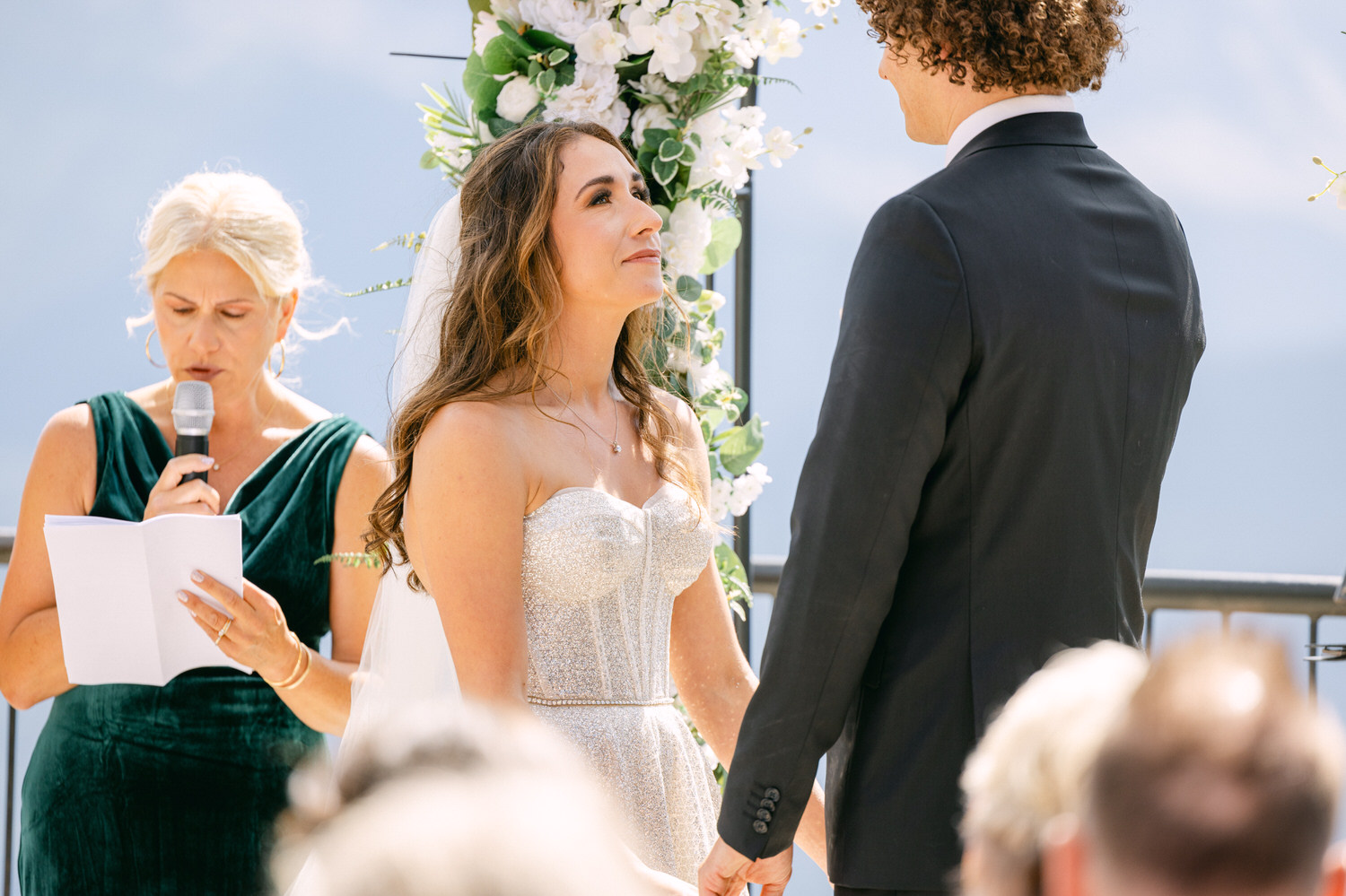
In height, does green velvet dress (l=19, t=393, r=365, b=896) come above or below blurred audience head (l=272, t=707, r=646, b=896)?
below

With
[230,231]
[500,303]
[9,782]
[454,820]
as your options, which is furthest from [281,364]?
[454,820]

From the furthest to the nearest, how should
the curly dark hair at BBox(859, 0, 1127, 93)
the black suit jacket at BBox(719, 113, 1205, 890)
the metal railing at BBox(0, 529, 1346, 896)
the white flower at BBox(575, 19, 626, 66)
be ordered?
1. the metal railing at BBox(0, 529, 1346, 896)
2. the white flower at BBox(575, 19, 626, 66)
3. the curly dark hair at BBox(859, 0, 1127, 93)
4. the black suit jacket at BBox(719, 113, 1205, 890)

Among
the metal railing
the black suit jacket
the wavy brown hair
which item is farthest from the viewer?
the metal railing

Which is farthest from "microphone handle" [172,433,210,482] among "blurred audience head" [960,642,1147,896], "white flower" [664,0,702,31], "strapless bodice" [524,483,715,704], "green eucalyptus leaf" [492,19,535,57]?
"blurred audience head" [960,642,1147,896]

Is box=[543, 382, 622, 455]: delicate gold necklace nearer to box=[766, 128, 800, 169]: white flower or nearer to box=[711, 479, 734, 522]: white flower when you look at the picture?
box=[711, 479, 734, 522]: white flower

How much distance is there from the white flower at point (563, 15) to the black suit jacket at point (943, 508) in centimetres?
120

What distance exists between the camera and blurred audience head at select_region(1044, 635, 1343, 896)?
0.62 meters

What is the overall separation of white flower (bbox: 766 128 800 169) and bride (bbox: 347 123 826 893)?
1.38 ft

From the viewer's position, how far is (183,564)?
2479mm

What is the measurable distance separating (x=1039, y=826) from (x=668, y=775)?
1584 millimetres

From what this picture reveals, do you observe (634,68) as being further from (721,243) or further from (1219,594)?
(1219,594)

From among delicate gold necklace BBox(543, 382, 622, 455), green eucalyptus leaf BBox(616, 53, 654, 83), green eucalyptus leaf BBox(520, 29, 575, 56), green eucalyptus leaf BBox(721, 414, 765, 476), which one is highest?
green eucalyptus leaf BBox(520, 29, 575, 56)

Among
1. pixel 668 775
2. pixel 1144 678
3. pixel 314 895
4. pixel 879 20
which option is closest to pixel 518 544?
pixel 668 775

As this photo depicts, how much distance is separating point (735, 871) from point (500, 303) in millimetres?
1109
